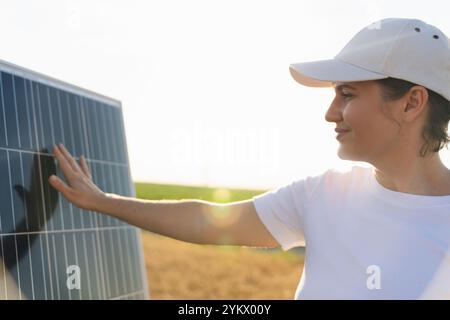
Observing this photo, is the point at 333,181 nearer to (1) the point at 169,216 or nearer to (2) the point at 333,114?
(2) the point at 333,114

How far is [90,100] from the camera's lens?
515 centimetres

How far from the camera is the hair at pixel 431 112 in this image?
10.7 ft

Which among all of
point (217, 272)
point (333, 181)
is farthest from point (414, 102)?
point (217, 272)

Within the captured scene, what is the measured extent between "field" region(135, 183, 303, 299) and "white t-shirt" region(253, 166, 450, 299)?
395 inches

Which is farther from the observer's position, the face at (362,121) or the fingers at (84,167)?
the fingers at (84,167)

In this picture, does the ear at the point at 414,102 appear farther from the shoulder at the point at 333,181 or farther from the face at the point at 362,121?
the shoulder at the point at 333,181

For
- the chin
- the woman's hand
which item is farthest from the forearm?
the chin

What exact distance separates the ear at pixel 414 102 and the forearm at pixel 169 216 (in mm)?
1245

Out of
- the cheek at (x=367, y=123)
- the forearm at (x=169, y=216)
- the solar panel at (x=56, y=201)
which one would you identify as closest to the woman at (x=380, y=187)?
the cheek at (x=367, y=123)

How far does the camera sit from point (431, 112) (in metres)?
3.38

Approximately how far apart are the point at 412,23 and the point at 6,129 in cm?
249

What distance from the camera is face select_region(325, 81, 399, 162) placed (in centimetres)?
319
